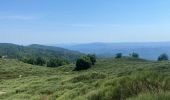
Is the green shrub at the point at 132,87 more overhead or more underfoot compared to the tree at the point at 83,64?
more overhead

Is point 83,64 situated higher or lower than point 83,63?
lower

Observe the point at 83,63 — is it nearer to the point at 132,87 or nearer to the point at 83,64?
the point at 83,64

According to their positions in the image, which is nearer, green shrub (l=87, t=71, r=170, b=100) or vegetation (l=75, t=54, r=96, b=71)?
green shrub (l=87, t=71, r=170, b=100)

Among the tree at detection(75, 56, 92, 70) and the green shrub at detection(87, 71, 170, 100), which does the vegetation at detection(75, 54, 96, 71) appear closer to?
the tree at detection(75, 56, 92, 70)

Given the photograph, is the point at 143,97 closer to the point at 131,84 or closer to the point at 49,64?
the point at 131,84

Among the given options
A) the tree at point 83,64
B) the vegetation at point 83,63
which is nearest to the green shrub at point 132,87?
the vegetation at point 83,63

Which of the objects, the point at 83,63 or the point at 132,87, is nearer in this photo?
the point at 132,87

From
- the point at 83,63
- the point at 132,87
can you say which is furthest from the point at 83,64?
the point at 132,87

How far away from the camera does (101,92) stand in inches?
456

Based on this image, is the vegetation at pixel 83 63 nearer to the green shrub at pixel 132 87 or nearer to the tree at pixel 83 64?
the tree at pixel 83 64

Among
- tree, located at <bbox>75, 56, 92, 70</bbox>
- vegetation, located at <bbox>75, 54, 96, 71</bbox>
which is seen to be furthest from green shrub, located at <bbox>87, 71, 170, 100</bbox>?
tree, located at <bbox>75, 56, 92, 70</bbox>

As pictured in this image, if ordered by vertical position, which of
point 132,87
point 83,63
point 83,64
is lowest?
point 83,64

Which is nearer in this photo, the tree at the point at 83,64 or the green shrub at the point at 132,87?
the green shrub at the point at 132,87

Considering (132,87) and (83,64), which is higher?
(132,87)
